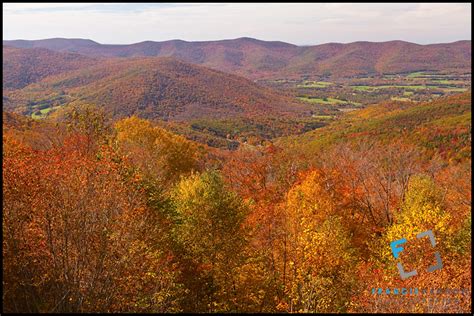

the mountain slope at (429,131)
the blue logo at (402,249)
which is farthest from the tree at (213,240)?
the mountain slope at (429,131)

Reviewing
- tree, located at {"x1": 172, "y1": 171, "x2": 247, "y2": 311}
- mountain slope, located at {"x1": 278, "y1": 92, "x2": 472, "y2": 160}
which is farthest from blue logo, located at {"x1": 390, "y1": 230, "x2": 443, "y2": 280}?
mountain slope, located at {"x1": 278, "y1": 92, "x2": 472, "y2": 160}

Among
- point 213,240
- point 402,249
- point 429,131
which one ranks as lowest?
point 402,249

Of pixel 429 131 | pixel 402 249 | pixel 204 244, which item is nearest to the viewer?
pixel 204 244

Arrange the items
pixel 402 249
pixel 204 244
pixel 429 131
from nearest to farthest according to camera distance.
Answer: pixel 204 244, pixel 402 249, pixel 429 131

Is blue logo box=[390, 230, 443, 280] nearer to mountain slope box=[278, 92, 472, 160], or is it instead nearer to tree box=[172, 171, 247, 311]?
tree box=[172, 171, 247, 311]

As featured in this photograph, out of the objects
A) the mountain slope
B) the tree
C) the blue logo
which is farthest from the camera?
the mountain slope

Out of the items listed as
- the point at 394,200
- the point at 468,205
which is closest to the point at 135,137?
the point at 394,200

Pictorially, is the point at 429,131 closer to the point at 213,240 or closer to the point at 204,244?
the point at 213,240

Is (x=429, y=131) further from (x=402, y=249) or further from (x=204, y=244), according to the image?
(x=204, y=244)

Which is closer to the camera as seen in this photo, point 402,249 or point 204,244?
point 204,244

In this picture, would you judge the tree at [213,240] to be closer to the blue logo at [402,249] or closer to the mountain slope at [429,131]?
the blue logo at [402,249]

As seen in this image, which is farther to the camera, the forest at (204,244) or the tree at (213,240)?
the tree at (213,240)

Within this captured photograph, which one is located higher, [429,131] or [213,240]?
[429,131]

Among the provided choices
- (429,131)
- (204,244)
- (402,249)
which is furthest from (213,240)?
(429,131)
